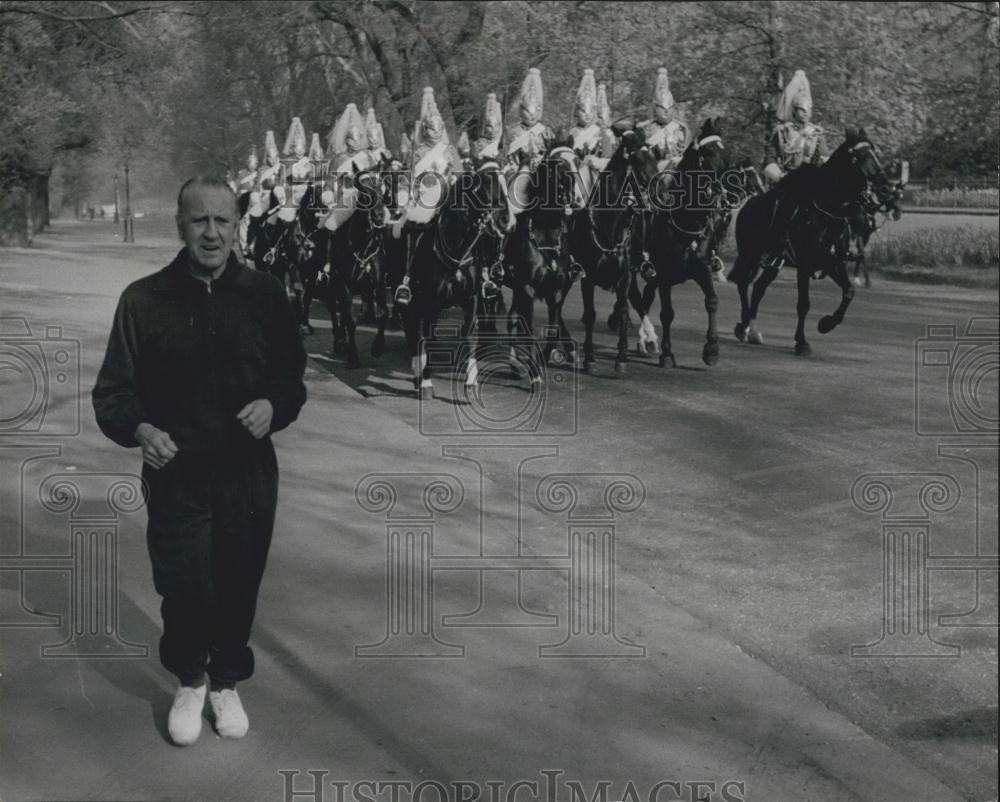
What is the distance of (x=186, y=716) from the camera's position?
407 centimetres

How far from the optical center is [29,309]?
716 centimetres

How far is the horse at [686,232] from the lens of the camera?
383 inches

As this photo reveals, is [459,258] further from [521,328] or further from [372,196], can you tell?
[521,328]

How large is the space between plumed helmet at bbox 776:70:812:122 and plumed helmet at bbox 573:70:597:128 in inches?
135

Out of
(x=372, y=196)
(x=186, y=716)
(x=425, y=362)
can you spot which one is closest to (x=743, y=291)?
(x=425, y=362)

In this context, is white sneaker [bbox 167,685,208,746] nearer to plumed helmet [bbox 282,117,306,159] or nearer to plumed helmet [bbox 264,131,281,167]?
plumed helmet [bbox 264,131,281,167]

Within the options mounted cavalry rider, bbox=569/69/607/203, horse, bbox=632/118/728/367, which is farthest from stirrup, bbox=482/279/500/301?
horse, bbox=632/118/728/367

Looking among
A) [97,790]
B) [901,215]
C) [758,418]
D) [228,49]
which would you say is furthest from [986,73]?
[228,49]

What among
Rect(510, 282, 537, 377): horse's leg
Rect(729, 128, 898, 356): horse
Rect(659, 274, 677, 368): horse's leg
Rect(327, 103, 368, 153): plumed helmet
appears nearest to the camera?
Rect(729, 128, 898, 356): horse

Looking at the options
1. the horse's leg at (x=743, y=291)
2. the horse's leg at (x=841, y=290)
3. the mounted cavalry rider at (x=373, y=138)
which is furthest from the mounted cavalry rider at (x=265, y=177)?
the horse's leg at (x=841, y=290)

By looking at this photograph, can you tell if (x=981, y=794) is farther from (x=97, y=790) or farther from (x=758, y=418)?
(x=758, y=418)

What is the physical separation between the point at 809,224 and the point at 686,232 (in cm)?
362

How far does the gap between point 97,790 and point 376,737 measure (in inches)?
34.5

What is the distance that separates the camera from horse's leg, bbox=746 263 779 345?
843cm
